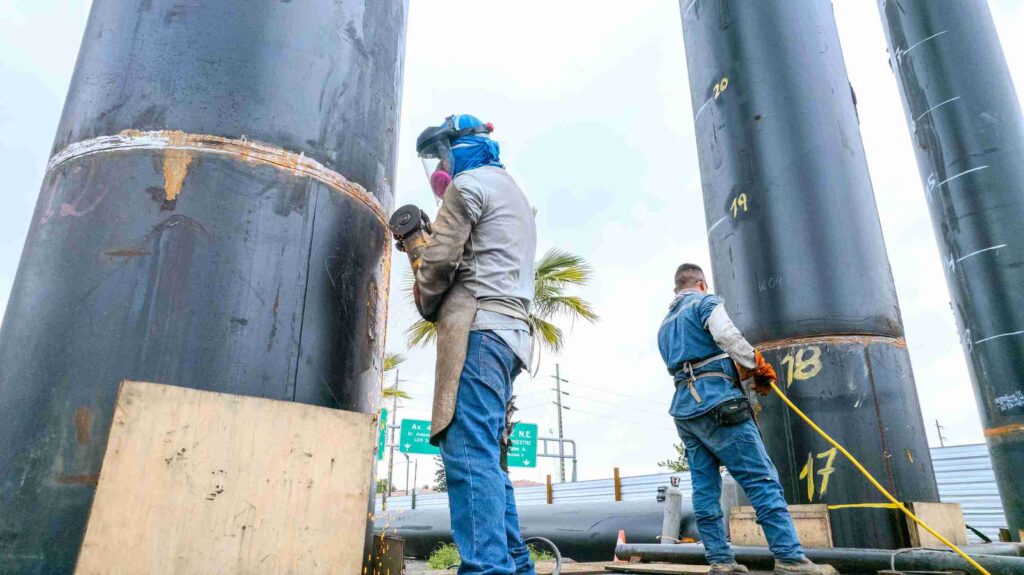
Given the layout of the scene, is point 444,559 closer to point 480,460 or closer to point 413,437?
point 480,460

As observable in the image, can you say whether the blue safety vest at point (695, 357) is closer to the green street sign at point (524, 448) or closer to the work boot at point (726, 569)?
the work boot at point (726, 569)

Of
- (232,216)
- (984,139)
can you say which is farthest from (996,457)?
(232,216)

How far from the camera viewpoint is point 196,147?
2209 millimetres

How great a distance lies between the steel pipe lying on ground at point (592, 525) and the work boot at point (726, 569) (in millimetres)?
5184

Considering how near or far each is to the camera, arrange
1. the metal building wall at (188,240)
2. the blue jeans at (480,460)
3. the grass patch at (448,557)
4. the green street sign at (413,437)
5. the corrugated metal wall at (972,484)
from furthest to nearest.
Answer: the green street sign at (413,437), the corrugated metal wall at (972,484), the grass patch at (448,557), the blue jeans at (480,460), the metal building wall at (188,240)

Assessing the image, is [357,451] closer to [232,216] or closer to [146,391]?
[146,391]

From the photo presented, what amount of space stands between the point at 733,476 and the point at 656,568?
126 cm

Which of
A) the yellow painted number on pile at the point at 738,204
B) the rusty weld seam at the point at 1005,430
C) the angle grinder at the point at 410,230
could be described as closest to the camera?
the angle grinder at the point at 410,230

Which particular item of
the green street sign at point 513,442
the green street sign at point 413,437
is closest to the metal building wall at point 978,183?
the green street sign at point 513,442

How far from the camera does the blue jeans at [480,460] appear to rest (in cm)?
210

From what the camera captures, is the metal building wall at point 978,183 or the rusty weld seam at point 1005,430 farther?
the metal building wall at point 978,183

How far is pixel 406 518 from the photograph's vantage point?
13656 millimetres

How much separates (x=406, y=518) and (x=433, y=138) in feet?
40.1

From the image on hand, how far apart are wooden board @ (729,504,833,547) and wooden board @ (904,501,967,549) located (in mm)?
531
